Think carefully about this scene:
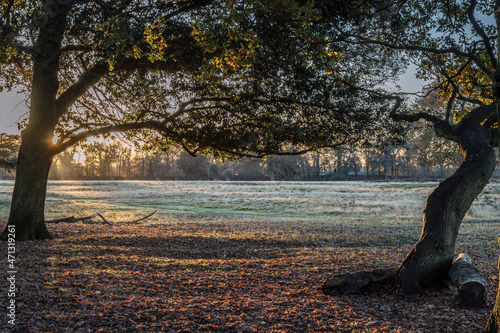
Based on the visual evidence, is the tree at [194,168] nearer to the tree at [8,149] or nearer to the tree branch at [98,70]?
the tree at [8,149]

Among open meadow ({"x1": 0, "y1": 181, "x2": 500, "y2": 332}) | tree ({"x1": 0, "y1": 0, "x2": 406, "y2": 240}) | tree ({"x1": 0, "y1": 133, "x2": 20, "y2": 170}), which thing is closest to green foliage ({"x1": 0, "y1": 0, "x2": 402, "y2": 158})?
tree ({"x1": 0, "y1": 0, "x2": 406, "y2": 240})

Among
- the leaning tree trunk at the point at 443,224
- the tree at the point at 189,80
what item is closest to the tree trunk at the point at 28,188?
the tree at the point at 189,80

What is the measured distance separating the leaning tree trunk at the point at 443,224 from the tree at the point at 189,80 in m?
3.93

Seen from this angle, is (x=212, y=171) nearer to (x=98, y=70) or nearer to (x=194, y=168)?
(x=194, y=168)

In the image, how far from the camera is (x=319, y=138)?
10852mm

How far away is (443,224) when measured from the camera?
6340 millimetres

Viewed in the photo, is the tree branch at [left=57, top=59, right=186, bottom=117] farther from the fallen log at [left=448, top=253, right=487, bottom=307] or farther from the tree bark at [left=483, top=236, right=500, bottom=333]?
the tree bark at [left=483, top=236, right=500, bottom=333]

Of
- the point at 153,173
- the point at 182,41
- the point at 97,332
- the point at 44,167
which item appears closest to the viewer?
the point at 97,332

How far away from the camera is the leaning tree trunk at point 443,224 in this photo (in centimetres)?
632

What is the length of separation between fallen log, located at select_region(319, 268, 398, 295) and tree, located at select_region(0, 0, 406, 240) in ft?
15.5

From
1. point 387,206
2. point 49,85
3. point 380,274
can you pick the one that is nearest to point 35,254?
point 49,85

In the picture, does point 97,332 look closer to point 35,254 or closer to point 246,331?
point 246,331

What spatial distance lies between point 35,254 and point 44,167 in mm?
3252

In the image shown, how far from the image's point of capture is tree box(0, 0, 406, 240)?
875 centimetres
